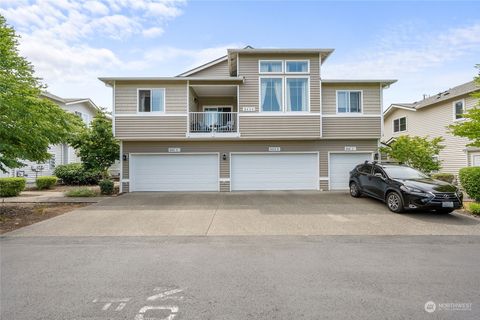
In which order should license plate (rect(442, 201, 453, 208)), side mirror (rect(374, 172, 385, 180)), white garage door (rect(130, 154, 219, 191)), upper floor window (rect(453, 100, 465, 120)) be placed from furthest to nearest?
1. upper floor window (rect(453, 100, 465, 120))
2. white garage door (rect(130, 154, 219, 191))
3. side mirror (rect(374, 172, 385, 180))
4. license plate (rect(442, 201, 453, 208))

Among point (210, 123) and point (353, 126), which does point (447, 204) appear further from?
point (210, 123)

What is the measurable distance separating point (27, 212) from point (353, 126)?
14501 mm

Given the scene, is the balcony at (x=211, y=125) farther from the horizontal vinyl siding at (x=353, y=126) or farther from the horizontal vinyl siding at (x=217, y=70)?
the horizontal vinyl siding at (x=353, y=126)

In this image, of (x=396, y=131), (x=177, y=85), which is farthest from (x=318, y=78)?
(x=396, y=131)

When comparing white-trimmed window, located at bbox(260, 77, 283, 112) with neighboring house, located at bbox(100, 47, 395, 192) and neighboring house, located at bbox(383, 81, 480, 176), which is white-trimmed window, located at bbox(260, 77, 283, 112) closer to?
neighboring house, located at bbox(100, 47, 395, 192)

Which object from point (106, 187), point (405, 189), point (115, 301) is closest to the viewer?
point (115, 301)

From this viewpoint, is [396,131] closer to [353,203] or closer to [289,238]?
[353,203]

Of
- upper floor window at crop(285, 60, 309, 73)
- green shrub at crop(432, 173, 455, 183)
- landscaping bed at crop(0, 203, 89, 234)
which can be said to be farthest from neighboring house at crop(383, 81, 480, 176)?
landscaping bed at crop(0, 203, 89, 234)

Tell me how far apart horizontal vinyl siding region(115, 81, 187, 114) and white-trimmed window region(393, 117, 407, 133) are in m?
18.1

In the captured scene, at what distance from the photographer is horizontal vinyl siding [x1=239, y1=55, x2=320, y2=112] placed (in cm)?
1338

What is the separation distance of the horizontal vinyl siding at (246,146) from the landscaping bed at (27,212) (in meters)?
4.40

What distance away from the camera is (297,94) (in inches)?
530

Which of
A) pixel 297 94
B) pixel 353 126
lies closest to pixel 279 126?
pixel 297 94

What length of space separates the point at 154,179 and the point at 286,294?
1185cm
